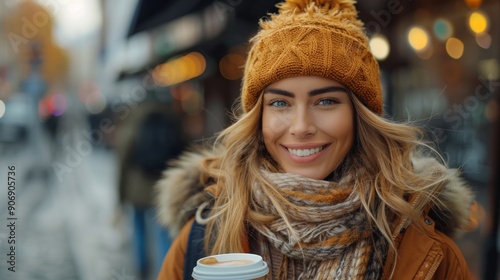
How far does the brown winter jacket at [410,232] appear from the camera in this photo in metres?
1.79

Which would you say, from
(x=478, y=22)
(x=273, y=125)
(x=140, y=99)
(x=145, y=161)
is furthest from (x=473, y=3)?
(x=273, y=125)

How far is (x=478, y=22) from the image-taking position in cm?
455

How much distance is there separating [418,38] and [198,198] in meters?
3.30

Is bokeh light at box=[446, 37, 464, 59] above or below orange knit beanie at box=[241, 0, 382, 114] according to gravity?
above

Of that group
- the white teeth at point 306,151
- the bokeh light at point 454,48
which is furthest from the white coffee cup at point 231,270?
the bokeh light at point 454,48

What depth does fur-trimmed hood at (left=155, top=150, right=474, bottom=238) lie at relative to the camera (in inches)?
80.4

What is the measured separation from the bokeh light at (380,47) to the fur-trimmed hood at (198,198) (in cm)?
247

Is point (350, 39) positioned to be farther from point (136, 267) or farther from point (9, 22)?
point (136, 267)

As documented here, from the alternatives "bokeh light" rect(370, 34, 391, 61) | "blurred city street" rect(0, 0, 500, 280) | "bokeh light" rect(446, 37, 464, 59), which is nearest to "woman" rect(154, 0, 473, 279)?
"blurred city street" rect(0, 0, 500, 280)

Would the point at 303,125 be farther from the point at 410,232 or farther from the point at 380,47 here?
the point at 380,47

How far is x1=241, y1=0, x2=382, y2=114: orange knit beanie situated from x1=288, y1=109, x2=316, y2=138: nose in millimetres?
129

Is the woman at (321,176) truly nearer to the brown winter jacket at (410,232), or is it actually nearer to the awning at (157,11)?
the brown winter jacket at (410,232)

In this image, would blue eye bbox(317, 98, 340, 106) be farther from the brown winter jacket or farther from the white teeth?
the brown winter jacket

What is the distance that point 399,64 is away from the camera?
4.80 meters
